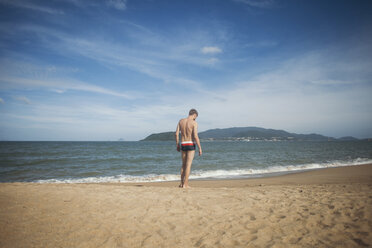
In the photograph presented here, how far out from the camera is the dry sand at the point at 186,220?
269 centimetres

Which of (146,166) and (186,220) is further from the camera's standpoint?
(146,166)

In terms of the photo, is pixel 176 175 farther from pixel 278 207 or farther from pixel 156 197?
pixel 278 207

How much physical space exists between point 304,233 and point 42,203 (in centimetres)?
541

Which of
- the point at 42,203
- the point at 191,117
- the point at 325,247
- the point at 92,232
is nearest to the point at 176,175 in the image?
the point at 191,117

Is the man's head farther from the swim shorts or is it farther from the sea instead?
the sea

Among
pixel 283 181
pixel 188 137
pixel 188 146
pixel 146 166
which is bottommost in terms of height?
pixel 146 166

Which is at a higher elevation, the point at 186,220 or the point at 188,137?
the point at 188,137

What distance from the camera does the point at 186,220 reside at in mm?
3391

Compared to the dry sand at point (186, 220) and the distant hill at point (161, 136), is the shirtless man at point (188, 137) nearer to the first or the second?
the dry sand at point (186, 220)

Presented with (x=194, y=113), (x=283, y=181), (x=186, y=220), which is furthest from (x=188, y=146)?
(x=283, y=181)

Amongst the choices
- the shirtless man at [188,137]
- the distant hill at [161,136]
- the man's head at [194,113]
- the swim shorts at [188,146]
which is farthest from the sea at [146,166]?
the distant hill at [161,136]

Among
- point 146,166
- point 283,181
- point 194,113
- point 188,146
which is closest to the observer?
point 188,146

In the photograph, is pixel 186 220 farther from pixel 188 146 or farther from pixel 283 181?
pixel 283 181

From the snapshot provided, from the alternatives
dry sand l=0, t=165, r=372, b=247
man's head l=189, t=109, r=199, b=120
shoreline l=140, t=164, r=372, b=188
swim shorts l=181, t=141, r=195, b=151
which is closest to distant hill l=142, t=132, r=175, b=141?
shoreline l=140, t=164, r=372, b=188
